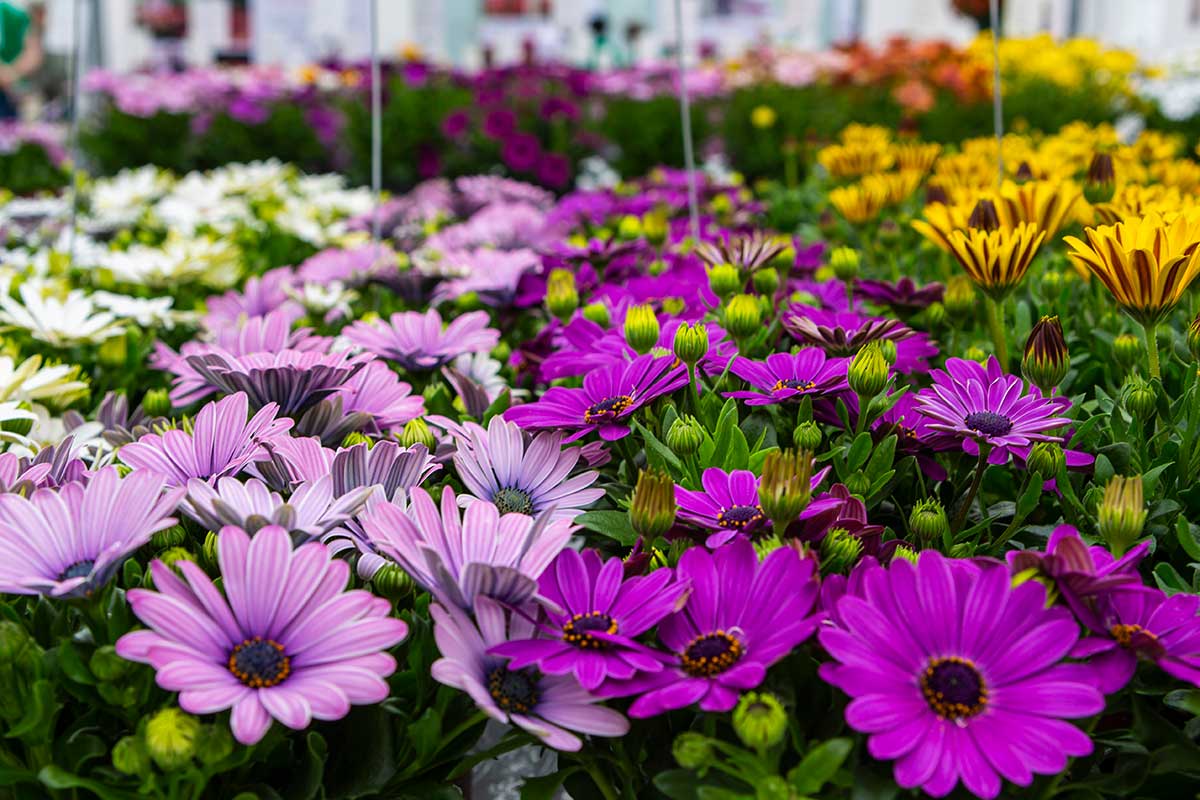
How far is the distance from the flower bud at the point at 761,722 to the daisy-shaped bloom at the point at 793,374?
1.04 feet

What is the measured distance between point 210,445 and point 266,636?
22cm

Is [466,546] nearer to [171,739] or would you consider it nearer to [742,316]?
[171,739]

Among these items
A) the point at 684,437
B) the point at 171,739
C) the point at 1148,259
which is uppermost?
the point at 1148,259

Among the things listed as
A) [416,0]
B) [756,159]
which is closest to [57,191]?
[756,159]

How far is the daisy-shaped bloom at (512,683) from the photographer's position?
544 millimetres

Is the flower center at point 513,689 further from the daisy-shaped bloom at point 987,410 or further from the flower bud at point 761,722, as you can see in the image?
the daisy-shaped bloom at point 987,410

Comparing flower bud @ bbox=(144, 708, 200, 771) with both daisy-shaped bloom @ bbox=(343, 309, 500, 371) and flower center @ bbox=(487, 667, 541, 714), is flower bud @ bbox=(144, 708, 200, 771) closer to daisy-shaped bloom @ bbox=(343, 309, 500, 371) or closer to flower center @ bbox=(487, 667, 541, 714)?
flower center @ bbox=(487, 667, 541, 714)

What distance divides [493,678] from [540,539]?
0.26ft

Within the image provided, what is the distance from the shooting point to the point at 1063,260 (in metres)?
1.48

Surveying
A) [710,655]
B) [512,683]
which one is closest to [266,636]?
[512,683]

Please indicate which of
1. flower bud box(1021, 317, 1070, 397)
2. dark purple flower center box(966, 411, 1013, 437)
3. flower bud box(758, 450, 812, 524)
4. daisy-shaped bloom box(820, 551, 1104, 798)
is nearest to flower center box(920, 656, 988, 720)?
daisy-shaped bloom box(820, 551, 1104, 798)

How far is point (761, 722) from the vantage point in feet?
1.69

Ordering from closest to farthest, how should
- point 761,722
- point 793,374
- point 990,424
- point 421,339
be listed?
point 761,722, point 990,424, point 793,374, point 421,339

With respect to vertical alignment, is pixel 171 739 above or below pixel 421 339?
below
